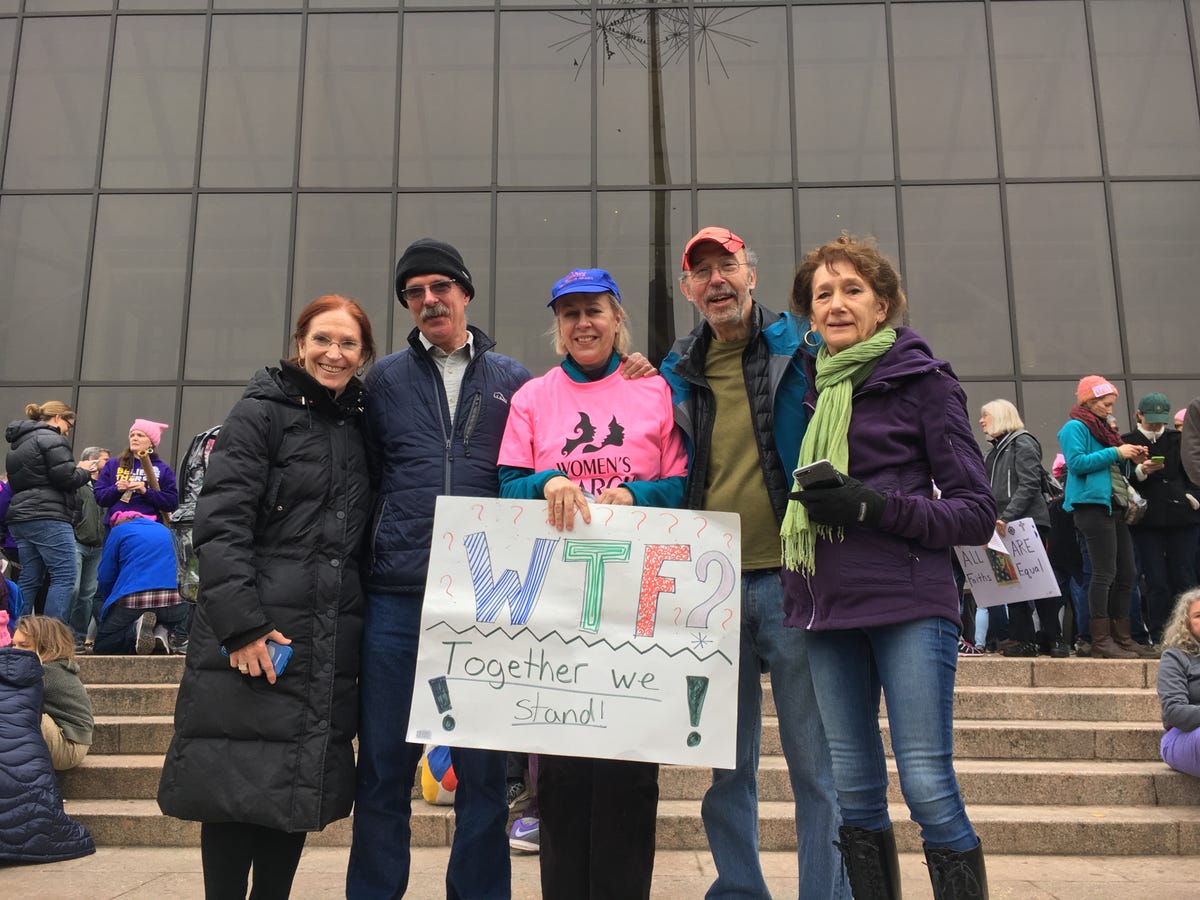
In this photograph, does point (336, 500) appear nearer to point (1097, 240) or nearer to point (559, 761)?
point (559, 761)

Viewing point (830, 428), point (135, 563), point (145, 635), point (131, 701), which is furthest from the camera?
point (145, 635)

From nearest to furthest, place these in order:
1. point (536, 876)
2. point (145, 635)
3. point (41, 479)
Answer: point (536, 876) < point (145, 635) < point (41, 479)

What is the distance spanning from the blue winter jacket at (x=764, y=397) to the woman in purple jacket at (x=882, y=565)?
24 cm

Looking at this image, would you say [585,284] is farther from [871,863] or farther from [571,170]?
[571,170]

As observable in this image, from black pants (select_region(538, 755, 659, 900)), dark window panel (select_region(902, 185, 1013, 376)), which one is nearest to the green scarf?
black pants (select_region(538, 755, 659, 900))

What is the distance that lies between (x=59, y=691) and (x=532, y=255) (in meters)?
8.20

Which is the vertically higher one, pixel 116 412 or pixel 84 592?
pixel 116 412

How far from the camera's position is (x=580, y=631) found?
286 centimetres

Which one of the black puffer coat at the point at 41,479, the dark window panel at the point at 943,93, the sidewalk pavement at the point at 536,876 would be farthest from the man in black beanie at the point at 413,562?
the dark window panel at the point at 943,93

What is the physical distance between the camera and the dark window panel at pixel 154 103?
478 inches

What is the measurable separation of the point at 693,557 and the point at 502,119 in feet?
34.5

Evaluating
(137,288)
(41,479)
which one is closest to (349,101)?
(137,288)

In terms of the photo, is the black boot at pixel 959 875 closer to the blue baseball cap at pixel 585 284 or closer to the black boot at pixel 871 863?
the black boot at pixel 871 863

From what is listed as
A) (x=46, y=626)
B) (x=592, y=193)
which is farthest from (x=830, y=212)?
(x=46, y=626)
